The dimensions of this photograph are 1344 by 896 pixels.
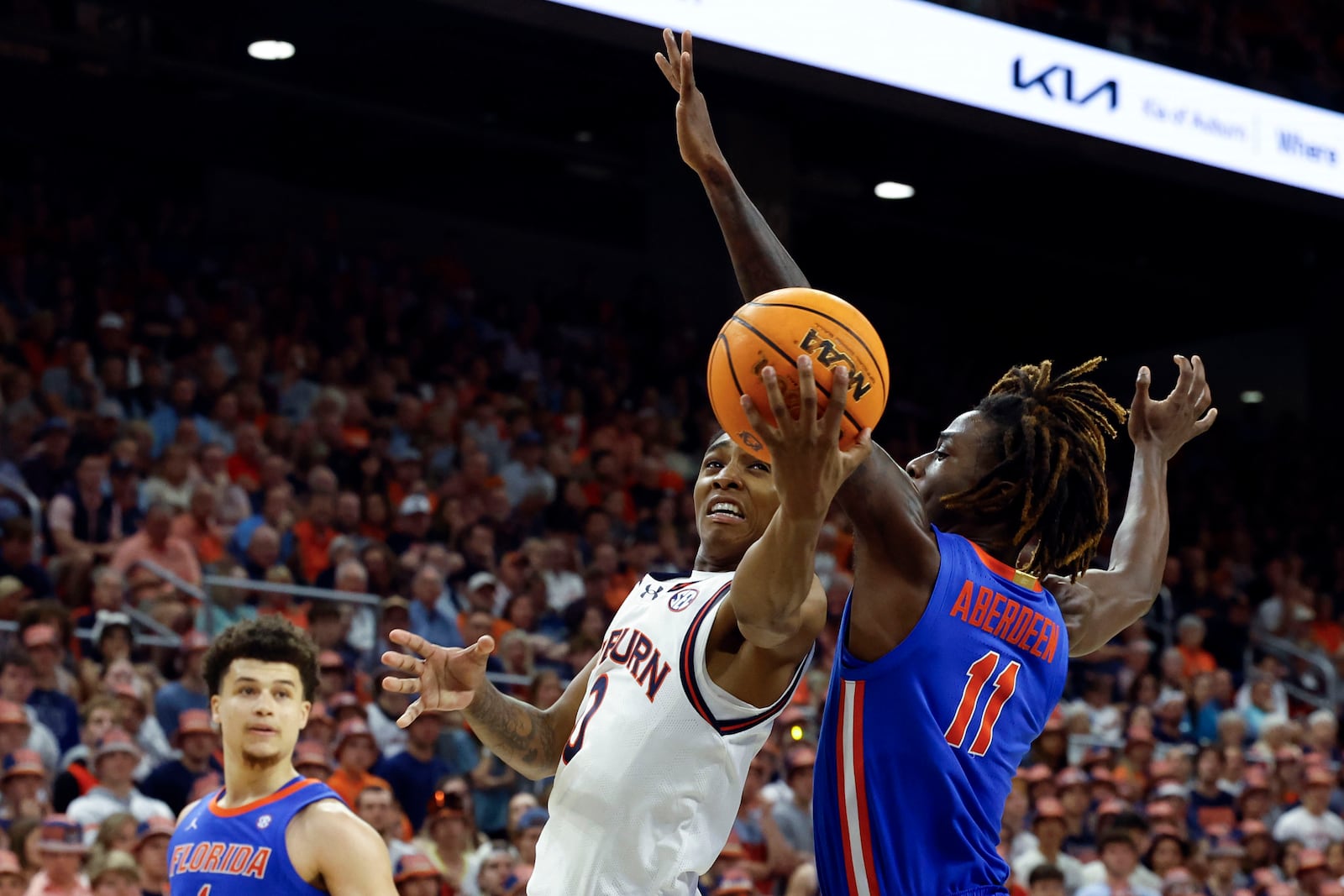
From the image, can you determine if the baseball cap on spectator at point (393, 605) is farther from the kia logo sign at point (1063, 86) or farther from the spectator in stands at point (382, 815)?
the kia logo sign at point (1063, 86)

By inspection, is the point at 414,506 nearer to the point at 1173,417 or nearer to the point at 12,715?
the point at 12,715

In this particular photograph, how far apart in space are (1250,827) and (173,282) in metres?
8.27

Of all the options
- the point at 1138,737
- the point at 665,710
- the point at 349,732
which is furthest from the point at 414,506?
the point at 665,710

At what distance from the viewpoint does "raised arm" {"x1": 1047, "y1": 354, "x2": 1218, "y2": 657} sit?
165 inches

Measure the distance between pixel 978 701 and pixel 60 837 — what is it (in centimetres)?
467

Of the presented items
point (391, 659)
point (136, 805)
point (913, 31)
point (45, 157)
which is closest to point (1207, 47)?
point (913, 31)

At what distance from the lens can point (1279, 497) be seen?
59.8ft

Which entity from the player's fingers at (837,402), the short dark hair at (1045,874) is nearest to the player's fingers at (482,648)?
the player's fingers at (837,402)

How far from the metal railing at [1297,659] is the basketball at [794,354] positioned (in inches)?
453

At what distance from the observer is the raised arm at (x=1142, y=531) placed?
418 cm

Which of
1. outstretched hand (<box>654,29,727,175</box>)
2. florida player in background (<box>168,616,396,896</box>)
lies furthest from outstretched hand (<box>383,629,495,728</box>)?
outstretched hand (<box>654,29,727,175</box>)

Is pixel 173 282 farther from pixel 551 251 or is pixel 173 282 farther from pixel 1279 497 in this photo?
pixel 1279 497

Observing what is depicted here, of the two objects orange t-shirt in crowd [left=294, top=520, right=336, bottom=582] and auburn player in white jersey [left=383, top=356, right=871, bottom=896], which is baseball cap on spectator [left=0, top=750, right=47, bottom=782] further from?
auburn player in white jersey [left=383, top=356, right=871, bottom=896]

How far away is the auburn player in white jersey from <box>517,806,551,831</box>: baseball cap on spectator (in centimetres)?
450
